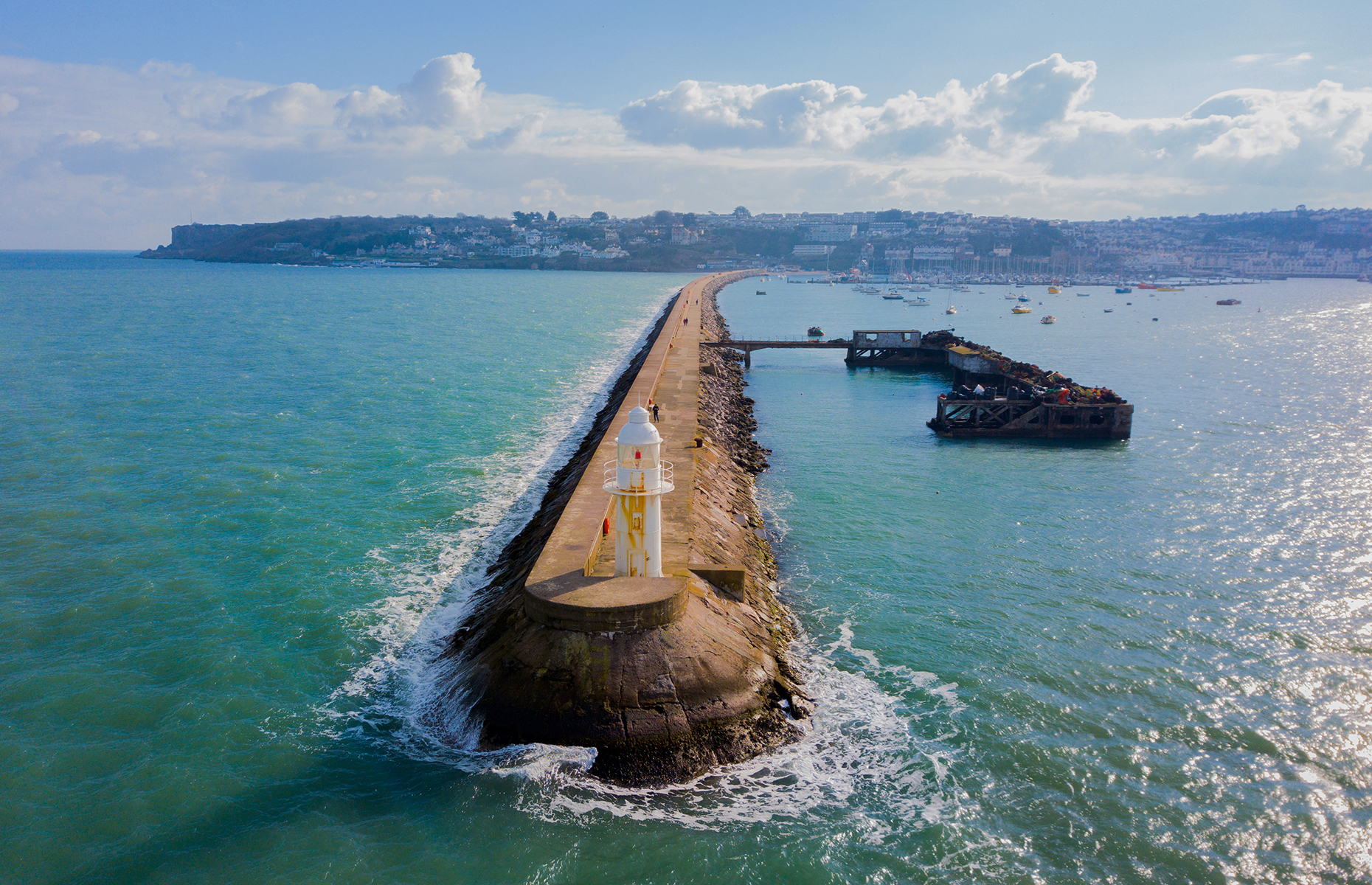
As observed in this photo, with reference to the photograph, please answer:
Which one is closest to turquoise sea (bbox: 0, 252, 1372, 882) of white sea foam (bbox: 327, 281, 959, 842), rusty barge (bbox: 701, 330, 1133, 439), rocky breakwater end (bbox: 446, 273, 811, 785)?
white sea foam (bbox: 327, 281, 959, 842)

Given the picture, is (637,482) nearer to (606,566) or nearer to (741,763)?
(606,566)

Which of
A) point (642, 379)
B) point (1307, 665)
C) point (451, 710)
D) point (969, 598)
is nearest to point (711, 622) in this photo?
point (451, 710)

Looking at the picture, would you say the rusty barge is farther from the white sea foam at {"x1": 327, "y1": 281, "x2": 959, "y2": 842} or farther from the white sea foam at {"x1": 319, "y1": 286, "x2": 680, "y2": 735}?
the white sea foam at {"x1": 327, "y1": 281, "x2": 959, "y2": 842}

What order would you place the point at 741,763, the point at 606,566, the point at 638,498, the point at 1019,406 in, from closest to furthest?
the point at 741,763 → the point at 638,498 → the point at 606,566 → the point at 1019,406

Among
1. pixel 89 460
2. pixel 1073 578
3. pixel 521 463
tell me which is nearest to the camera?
pixel 1073 578

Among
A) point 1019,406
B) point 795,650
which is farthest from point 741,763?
point 1019,406

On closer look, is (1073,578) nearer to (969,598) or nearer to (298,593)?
(969,598)
